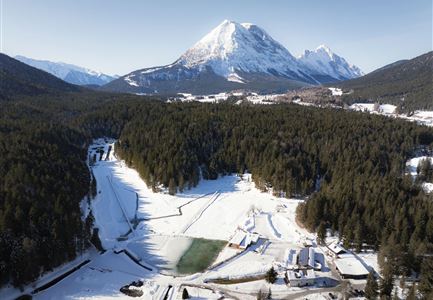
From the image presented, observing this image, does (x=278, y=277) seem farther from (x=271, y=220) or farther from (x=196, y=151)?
(x=196, y=151)

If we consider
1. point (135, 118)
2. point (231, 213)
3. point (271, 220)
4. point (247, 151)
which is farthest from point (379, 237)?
point (135, 118)

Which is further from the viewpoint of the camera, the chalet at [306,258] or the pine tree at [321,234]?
the pine tree at [321,234]

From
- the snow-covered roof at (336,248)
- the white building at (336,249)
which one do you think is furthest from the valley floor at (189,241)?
the snow-covered roof at (336,248)

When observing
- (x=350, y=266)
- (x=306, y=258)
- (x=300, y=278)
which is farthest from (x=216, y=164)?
(x=300, y=278)

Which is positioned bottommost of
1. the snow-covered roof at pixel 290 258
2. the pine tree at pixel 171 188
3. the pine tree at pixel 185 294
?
the pine tree at pixel 185 294

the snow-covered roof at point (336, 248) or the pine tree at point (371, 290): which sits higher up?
the snow-covered roof at point (336, 248)

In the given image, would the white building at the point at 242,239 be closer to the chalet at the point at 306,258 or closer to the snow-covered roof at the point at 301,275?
the chalet at the point at 306,258
